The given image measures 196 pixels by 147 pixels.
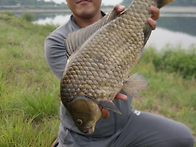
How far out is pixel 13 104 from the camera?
2.19 m

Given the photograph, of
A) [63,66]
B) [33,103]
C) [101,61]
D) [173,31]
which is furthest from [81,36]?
[173,31]

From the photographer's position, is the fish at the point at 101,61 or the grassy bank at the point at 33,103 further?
the grassy bank at the point at 33,103

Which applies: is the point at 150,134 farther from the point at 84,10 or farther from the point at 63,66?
the point at 84,10

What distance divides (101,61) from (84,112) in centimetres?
36

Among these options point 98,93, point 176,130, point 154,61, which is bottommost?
point 154,61


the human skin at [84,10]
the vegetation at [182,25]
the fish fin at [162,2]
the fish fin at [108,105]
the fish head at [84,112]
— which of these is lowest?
the vegetation at [182,25]

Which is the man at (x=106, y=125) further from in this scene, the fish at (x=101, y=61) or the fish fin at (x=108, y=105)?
A: the fish fin at (x=108, y=105)

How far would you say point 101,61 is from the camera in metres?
1.08

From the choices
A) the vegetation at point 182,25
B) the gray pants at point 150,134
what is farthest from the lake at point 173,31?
the gray pants at point 150,134

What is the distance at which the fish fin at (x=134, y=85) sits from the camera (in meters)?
1.23

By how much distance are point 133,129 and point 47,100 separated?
1257 millimetres

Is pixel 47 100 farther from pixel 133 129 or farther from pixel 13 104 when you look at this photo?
pixel 133 129

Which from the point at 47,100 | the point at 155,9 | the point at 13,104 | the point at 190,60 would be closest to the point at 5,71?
the point at 13,104

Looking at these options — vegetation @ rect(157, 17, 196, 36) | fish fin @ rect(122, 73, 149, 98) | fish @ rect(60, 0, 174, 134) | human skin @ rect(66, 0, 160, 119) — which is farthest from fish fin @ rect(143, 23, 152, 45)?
vegetation @ rect(157, 17, 196, 36)
